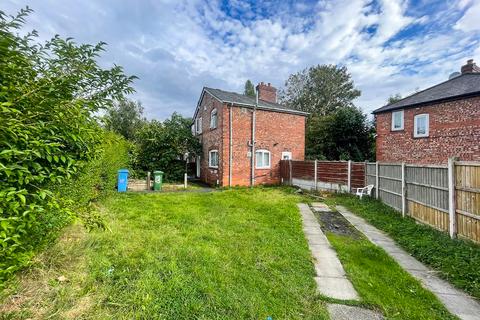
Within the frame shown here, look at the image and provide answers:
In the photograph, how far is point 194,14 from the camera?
8273mm

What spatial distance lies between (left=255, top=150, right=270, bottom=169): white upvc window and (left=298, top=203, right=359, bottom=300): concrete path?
932 cm

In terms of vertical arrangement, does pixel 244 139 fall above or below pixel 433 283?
above

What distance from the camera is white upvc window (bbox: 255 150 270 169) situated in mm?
15172

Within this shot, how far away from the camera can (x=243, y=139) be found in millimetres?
14539

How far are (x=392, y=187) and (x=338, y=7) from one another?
6.88 meters

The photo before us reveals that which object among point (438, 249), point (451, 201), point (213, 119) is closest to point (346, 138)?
point (213, 119)

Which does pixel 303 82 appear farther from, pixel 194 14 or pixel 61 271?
pixel 61 271

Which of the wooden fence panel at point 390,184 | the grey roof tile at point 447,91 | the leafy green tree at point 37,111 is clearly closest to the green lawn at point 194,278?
the leafy green tree at point 37,111

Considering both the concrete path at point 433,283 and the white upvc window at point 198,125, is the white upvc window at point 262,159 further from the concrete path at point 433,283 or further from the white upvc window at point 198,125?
the concrete path at point 433,283

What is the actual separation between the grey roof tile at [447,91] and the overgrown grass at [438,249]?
9391 mm

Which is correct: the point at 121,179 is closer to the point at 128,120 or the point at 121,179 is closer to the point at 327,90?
the point at 128,120

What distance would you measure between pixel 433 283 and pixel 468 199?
2.16 metres

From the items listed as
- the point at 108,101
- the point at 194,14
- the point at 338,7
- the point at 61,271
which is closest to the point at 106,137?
the point at 108,101

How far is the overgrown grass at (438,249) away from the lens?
135 inches
